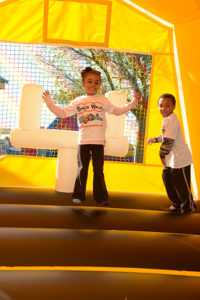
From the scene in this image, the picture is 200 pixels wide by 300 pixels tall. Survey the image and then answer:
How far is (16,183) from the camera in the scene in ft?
7.12

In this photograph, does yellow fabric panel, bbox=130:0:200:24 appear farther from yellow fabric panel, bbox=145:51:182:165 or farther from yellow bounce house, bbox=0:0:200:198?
yellow fabric panel, bbox=145:51:182:165

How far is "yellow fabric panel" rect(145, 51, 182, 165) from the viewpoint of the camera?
2.35 meters

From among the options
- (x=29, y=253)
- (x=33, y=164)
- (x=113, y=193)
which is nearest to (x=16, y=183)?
(x=33, y=164)

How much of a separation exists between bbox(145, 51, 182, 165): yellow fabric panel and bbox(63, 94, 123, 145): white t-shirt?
0.66 m

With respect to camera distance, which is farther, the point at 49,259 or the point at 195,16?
the point at 195,16

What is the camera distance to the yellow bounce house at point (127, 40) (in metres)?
2.18

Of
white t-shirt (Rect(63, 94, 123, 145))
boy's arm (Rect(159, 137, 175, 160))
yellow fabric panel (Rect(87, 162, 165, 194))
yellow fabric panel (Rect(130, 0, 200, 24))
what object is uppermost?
yellow fabric panel (Rect(130, 0, 200, 24))

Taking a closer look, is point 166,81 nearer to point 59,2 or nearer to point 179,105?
point 179,105

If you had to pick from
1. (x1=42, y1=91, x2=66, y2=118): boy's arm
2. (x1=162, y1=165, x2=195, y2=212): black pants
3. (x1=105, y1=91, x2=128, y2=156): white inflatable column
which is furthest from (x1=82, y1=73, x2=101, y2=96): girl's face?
(x1=162, y1=165, x2=195, y2=212): black pants

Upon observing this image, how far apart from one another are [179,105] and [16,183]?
4.23ft

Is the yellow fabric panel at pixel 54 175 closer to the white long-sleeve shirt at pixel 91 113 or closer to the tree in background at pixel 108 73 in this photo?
the tree in background at pixel 108 73

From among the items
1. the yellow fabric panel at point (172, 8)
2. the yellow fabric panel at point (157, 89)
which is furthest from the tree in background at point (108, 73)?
the yellow fabric panel at point (172, 8)

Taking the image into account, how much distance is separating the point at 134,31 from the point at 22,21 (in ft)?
2.61

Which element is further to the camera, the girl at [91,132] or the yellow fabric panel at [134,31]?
the yellow fabric panel at [134,31]
